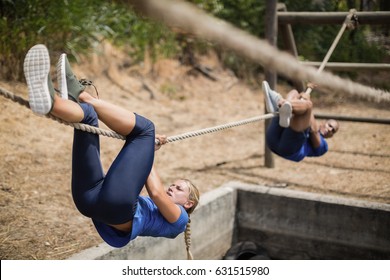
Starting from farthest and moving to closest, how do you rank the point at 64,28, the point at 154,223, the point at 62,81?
1. the point at 64,28
2. the point at 154,223
3. the point at 62,81

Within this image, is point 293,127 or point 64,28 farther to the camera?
point 64,28

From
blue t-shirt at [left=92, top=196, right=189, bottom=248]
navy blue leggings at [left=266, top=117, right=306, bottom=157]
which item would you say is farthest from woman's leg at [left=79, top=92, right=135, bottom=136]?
navy blue leggings at [left=266, top=117, right=306, bottom=157]

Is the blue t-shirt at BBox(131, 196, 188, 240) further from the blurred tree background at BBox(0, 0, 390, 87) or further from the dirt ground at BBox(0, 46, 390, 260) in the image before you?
the blurred tree background at BBox(0, 0, 390, 87)

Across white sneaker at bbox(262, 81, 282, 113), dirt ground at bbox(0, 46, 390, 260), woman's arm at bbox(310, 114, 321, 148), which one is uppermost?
white sneaker at bbox(262, 81, 282, 113)

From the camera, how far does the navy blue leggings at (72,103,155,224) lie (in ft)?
7.02

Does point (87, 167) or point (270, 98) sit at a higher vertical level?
point (87, 167)

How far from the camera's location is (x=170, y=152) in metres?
6.02

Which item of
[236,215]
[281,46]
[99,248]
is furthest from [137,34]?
[99,248]

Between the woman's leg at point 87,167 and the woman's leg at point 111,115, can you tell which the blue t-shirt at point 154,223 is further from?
the woman's leg at point 111,115

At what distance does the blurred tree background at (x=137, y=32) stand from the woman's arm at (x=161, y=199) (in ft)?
11.0

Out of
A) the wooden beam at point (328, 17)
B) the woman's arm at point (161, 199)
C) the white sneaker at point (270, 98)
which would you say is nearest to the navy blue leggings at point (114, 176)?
the woman's arm at point (161, 199)

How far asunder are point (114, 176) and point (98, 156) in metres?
0.12

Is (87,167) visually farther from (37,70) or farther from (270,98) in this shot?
(270,98)

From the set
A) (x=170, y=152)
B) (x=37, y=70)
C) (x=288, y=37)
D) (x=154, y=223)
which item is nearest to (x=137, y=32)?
(x=170, y=152)
